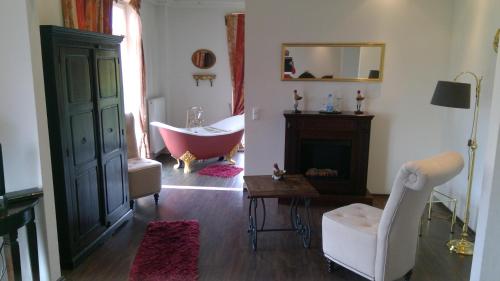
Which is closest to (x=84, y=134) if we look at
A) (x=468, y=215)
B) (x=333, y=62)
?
(x=333, y=62)

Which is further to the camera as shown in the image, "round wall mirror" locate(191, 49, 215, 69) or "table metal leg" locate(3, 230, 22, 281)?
"round wall mirror" locate(191, 49, 215, 69)

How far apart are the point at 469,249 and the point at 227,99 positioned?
4.90 meters

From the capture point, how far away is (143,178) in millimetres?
4352

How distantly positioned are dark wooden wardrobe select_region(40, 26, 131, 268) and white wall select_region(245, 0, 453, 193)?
1.71m

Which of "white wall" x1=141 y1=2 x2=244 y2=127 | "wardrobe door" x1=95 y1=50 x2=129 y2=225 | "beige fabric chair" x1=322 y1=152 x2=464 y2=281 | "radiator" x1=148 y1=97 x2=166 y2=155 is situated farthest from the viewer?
"white wall" x1=141 y1=2 x2=244 y2=127

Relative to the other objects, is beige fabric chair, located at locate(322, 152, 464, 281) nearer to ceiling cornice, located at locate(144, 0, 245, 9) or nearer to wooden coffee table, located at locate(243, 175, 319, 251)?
wooden coffee table, located at locate(243, 175, 319, 251)

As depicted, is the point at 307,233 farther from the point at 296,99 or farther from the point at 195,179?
the point at 195,179

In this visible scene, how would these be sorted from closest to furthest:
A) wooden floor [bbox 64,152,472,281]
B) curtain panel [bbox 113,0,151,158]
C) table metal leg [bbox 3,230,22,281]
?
table metal leg [bbox 3,230,22,281] < wooden floor [bbox 64,152,472,281] < curtain panel [bbox 113,0,151,158]

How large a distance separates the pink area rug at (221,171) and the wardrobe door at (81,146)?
248 centimetres

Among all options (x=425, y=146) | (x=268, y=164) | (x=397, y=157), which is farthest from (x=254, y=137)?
(x=425, y=146)

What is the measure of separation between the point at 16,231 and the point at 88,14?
8.34 ft

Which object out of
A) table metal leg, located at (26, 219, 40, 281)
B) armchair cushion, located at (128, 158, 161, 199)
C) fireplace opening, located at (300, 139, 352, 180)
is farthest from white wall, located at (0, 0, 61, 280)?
fireplace opening, located at (300, 139, 352, 180)

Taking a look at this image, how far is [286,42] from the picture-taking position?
4656 millimetres

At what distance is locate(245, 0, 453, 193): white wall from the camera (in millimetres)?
4523
